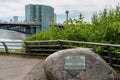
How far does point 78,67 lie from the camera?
8148mm

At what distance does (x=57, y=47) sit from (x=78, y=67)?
18.1 feet

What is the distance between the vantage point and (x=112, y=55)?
10.5 metres

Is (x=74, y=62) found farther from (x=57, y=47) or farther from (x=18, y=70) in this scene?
(x=57, y=47)

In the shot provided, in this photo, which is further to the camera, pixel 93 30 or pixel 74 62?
pixel 93 30

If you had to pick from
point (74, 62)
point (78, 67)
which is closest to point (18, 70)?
point (74, 62)

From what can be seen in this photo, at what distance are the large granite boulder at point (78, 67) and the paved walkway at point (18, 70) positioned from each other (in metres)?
1.34

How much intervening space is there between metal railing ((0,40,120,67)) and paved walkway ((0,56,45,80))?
1.35 metres

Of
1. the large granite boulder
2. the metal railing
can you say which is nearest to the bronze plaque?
the large granite boulder

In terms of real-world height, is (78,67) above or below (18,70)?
above

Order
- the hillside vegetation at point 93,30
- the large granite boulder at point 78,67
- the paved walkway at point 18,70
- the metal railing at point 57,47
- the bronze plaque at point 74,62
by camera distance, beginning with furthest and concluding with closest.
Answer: the hillside vegetation at point 93,30 → the metal railing at point 57,47 → the paved walkway at point 18,70 → the bronze plaque at point 74,62 → the large granite boulder at point 78,67

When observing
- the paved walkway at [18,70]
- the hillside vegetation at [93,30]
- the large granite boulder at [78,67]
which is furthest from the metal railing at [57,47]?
the large granite boulder at [78,67]

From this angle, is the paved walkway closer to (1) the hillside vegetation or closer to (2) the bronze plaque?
(2) the bronze plaque

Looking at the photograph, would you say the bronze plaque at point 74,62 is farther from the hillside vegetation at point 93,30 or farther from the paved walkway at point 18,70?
the hillside vegetation at point 93,30

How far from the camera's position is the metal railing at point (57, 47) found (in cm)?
1034
